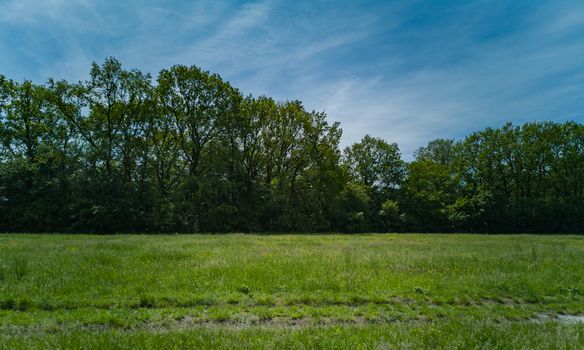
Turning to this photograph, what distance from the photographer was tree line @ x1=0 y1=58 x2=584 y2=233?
3756 centimetres

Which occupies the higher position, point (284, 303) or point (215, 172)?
point (215, 172)

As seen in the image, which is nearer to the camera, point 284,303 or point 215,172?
point 284,303

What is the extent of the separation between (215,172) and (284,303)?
1452 inches

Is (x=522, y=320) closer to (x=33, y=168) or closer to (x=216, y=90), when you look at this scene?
(x=216, y=90)

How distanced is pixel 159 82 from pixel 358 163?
42.6m

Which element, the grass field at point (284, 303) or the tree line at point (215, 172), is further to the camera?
the tree line at point (215, 172)

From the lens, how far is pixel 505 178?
208ft

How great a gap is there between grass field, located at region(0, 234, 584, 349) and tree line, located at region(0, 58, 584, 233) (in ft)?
88.4

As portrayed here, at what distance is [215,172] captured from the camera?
43906mm

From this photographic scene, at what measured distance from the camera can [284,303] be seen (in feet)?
28.8

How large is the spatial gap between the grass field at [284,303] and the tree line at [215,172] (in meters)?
26.9

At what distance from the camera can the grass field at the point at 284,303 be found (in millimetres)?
5582

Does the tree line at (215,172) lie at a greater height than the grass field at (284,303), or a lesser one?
greater

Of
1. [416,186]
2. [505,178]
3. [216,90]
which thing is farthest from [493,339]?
[505,178]
